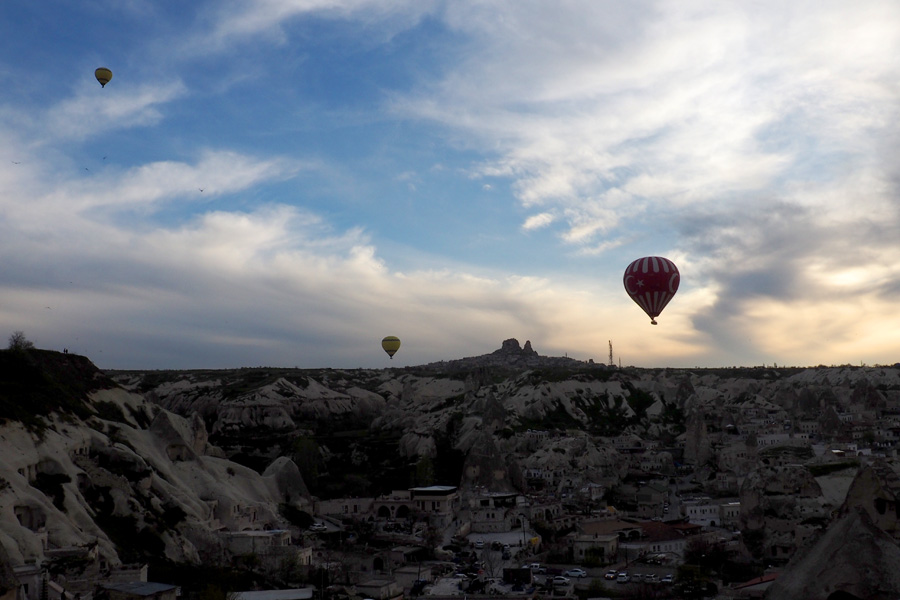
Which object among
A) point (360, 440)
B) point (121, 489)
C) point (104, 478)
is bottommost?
point (360, 440)

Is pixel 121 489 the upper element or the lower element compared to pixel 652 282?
lower

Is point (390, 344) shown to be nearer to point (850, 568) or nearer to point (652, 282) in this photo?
point (652, 282)

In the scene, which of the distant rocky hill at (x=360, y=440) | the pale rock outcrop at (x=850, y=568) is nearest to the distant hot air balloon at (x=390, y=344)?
the distant rocky hill at (x=360, y=440)

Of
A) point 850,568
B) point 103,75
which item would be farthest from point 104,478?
point 850,568

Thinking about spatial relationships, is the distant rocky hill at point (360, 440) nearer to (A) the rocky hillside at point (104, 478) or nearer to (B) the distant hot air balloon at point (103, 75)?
(A) the rocky hillside at point (104, 478)

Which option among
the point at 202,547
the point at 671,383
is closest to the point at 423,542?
the point at 202,547

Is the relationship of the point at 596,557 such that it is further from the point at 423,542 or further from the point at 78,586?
the point at 78,586

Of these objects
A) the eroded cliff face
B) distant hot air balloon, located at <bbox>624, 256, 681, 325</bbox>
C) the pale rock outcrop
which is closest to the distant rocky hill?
the eroded cliff face
